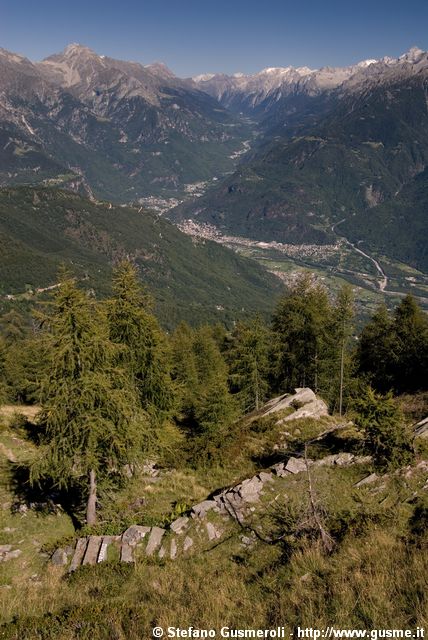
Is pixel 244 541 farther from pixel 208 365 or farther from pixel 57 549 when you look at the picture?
pixel 208 365

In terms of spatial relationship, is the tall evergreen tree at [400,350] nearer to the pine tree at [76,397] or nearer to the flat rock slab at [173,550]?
the flat rock slab at [173,550]

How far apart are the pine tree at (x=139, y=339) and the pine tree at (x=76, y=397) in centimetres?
803

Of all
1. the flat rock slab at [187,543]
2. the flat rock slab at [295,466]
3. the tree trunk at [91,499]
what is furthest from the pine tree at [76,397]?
the flat rock slab at [295,466]

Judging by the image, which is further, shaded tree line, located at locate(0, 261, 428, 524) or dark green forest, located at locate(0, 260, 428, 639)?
shaded tree line, located at locate(0, 261, 428, 524)

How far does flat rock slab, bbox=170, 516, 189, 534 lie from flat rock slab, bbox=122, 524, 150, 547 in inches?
47.5

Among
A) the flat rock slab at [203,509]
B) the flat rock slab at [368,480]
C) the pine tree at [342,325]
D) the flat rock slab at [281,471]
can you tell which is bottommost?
the flat rock slab at [203,509]

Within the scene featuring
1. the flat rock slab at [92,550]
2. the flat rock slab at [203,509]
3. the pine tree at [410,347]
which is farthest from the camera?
the pine tree at [410,347]

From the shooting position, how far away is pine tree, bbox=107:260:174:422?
30812 mm

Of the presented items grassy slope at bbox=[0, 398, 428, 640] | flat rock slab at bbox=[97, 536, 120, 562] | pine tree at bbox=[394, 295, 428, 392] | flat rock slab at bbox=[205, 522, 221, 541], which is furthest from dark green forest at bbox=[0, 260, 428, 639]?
pine tree at bbox=[394, 295, 428, 392]

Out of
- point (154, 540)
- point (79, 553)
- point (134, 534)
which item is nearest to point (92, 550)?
point (79, 553)

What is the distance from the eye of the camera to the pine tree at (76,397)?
20719mm

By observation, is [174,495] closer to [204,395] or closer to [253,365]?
[204,395]

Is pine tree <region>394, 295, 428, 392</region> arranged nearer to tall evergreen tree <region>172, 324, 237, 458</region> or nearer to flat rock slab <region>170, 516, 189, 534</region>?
tall evergreen tree <region>172, 324, 237, 458</region>

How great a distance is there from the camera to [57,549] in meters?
19.8
